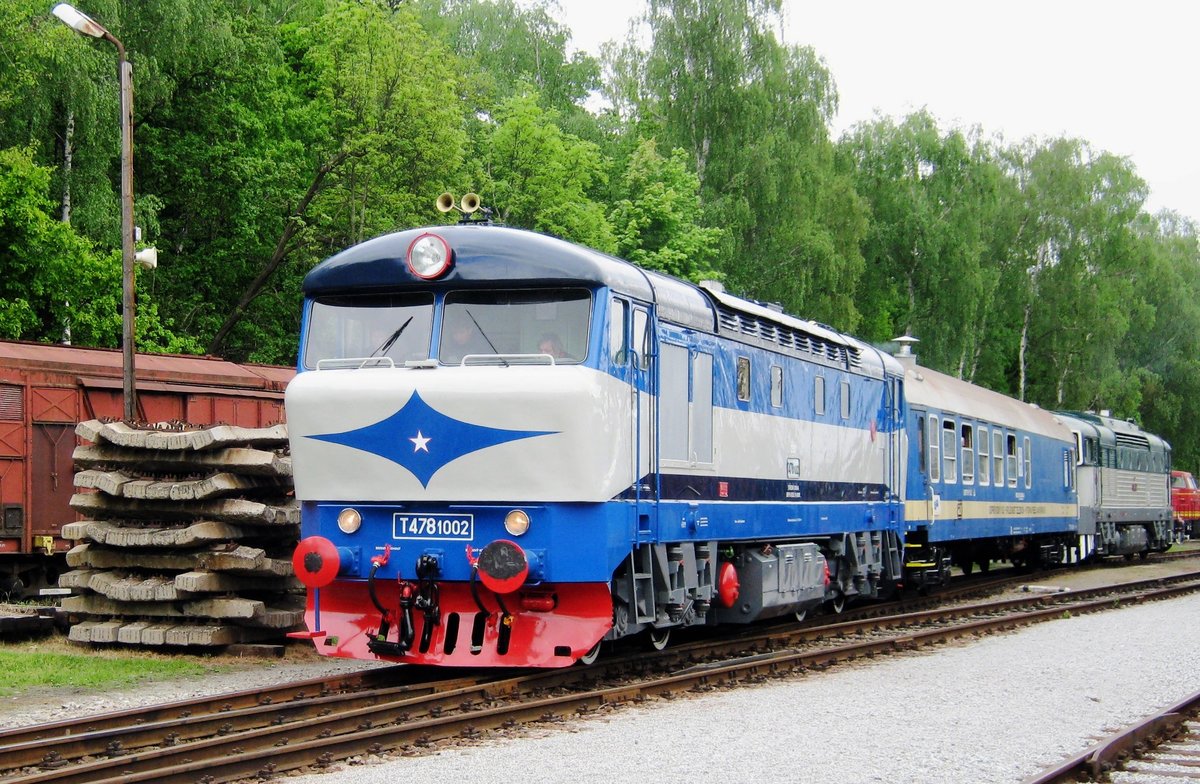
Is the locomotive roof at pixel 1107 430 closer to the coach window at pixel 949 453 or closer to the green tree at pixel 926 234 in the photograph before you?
the coach window at pixel 949 453

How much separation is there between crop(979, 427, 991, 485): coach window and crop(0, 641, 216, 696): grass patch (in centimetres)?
1448

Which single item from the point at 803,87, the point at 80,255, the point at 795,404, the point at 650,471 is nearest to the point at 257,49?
the point at 80,255

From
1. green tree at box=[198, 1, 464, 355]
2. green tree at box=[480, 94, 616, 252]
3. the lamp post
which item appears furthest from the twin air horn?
green tree at box=[480, 94, 616, 252]

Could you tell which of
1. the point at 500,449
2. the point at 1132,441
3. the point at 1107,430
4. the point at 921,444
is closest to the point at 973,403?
the point at 921,444

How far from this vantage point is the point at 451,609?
1064 centimetres

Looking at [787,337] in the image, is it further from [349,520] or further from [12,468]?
[12,468]

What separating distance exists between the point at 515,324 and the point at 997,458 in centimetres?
1538

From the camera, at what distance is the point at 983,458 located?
23156 mm

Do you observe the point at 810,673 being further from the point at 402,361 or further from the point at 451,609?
the point at 402,361

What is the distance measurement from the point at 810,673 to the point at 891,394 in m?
6.74

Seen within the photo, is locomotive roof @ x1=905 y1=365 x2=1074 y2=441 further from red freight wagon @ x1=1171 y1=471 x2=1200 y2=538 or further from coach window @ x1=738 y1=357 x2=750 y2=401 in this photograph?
red freight wagon @ x1=1171 y1=471 x2=1200 y2=538

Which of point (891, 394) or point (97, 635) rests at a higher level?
point (891, 394)

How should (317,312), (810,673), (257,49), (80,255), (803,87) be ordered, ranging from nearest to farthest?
(317,312) < (810,673) < (80,255) < (257,49) < (803,87)

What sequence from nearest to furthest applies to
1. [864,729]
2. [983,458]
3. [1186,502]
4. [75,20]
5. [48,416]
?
[864,729] → [75,20] → [48,416] → [983,458] → [1186,502]
